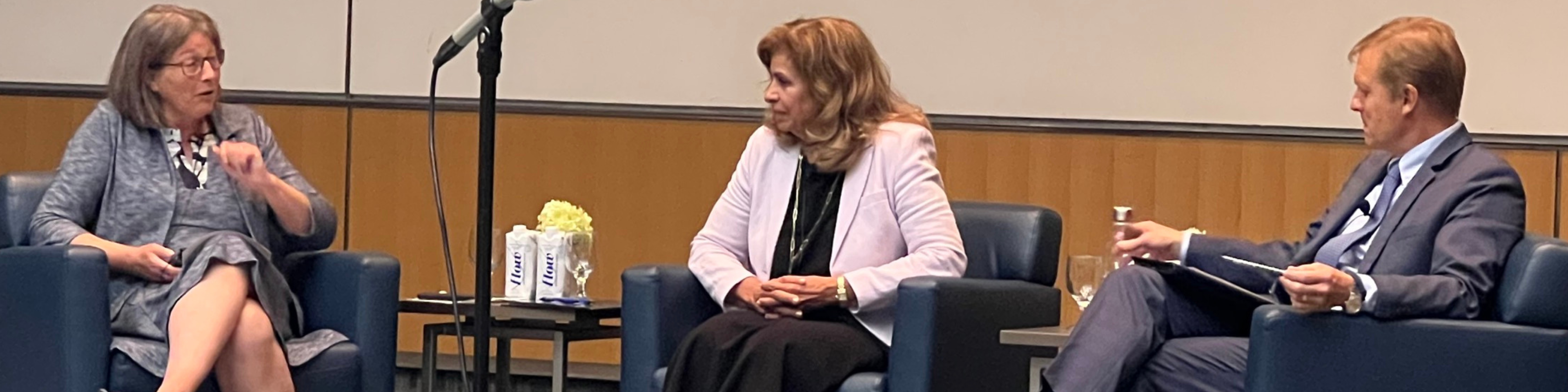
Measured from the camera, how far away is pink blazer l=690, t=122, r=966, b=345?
387 cm

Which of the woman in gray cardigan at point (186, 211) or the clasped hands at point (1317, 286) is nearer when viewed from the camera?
the clasped hands at point (1317, 286)

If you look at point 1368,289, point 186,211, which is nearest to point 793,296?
point 1368,289

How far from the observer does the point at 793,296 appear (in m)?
3.84

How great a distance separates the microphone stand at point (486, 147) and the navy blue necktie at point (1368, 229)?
4.95ft

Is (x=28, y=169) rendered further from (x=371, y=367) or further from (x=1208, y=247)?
(x=1208, y=247)

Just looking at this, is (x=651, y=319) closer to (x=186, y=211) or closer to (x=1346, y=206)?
(x=186, y=211)

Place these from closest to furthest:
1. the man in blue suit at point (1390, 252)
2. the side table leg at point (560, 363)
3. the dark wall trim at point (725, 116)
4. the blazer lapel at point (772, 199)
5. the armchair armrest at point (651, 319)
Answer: the man in blue suit at point (1390, 252), the armchair armrest at point (651, 319), the blazer lapel at point (772, 199), the side table leg at point (560, 363), the dark wall trim at point (725, 116)

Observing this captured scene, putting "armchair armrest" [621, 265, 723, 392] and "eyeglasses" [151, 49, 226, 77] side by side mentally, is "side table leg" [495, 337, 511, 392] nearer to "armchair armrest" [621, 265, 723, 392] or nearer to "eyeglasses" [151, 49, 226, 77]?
"armchair armrest" [621, 265, 723, 392]

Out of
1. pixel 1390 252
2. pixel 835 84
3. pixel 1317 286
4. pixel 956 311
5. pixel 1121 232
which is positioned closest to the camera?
pixel 1317 286

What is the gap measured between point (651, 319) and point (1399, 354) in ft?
4.53

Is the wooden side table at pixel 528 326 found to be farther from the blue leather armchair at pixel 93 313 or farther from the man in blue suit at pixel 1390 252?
the man in blue suit at pixel 1390 252

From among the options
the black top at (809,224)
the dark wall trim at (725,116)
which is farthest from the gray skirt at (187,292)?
the dark wall trim at (725,116)

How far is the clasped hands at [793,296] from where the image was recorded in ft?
12.6

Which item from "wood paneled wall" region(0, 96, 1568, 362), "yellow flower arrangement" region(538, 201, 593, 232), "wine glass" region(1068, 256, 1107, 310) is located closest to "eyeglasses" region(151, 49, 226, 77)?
"yellow flower arrangement" region(538, 201, 593, 232)
